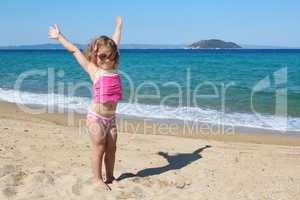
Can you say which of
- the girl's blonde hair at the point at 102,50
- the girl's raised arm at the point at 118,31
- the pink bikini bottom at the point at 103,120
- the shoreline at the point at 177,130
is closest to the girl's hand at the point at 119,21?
the girl's raised arm at the point at 118,31

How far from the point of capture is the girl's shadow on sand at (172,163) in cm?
564

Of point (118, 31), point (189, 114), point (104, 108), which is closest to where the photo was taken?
point (104, 108)

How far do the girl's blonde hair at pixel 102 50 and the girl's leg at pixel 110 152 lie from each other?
0.75 m

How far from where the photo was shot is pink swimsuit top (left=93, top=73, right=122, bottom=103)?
480 centimetres

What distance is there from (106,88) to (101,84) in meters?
0.06

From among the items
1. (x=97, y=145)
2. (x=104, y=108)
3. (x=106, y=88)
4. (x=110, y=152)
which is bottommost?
(x=110, y=152)

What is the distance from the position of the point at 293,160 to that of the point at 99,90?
351 cm

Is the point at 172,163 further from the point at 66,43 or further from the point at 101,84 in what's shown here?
the point at 66,43

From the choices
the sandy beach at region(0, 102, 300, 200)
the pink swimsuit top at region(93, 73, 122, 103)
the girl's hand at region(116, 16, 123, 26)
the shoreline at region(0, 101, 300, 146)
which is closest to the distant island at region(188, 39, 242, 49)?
the shoreline at region(0, 101, 300, 146)

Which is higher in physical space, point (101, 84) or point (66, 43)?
point (66, 43)

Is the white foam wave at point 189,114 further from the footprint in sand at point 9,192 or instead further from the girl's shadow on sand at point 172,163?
the footprint in sand at point 9,192

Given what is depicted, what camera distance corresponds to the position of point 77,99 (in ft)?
50.6

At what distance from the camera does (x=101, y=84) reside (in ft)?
15.8

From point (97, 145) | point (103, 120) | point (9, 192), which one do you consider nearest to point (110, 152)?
point (97, 145)
